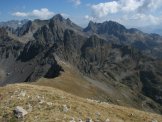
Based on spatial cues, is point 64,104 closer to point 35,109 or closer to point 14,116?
point 35,109

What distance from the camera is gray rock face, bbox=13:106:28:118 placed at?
117 ft

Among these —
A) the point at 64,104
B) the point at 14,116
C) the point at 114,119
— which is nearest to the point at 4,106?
the point at 14,116

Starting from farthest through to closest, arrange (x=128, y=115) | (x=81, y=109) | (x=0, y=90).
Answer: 1. (x=0, y=90)
2. (x=128, y=115)
3. (x=81, y=109)

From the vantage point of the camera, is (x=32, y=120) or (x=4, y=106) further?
(x=4, y=106)

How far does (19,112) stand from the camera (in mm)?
36000

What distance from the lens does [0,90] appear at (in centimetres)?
4662

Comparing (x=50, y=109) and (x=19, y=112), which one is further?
(x=50, y=109)

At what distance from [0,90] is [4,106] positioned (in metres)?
8.46

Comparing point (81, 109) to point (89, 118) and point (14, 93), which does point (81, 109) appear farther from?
point (14, 93)

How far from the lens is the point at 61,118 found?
116 ft

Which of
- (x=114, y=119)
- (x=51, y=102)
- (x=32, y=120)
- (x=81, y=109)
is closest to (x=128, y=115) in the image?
(x=114, y=119)

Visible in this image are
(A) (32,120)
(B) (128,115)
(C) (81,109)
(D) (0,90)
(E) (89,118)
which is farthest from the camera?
(D) (0,90)

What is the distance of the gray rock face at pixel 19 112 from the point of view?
35719 millimetres

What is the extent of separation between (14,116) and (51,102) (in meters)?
6.01
